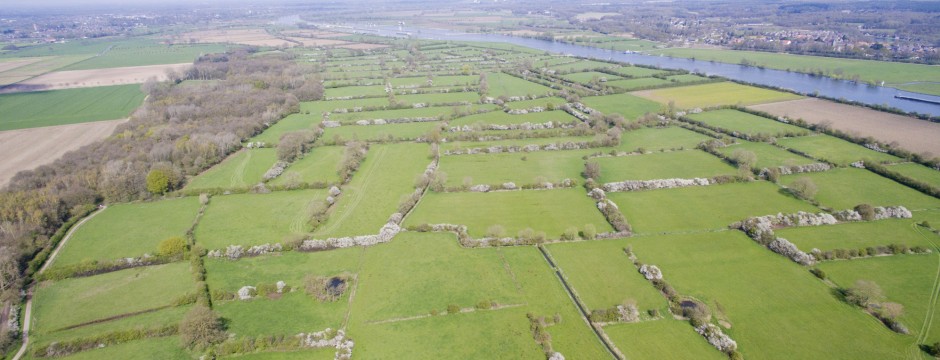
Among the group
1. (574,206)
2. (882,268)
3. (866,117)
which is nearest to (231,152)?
(574,206)

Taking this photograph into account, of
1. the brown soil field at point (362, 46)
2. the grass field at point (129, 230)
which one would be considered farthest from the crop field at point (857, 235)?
the brown soil field at point (362, 46)

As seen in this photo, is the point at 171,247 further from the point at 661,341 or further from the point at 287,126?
the point at 287,126

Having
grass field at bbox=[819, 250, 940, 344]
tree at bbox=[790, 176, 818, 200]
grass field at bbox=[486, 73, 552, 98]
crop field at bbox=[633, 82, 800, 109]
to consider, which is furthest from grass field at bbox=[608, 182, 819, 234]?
grass field at bbox=[486, 73, 552, 98]

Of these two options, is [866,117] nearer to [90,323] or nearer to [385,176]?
[385,176]

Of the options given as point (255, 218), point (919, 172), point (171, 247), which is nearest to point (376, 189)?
point (255, 218)

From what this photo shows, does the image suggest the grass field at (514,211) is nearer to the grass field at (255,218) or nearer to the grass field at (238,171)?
the grass field at (255,218)
